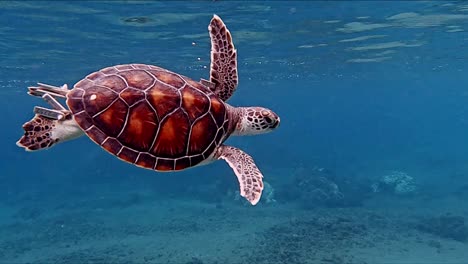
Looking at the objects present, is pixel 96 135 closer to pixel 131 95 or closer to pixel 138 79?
pixel 131 95

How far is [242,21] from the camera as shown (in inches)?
623

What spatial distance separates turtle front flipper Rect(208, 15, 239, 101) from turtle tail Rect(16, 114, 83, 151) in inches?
87.9

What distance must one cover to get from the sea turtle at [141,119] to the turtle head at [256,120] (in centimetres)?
78

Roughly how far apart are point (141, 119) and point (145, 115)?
0.07 metres

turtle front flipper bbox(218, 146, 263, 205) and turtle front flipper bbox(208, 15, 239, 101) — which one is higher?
turtle front flipper bbox(208, 15, 239, 101)

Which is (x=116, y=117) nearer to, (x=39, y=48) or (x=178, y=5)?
(x=178, y=5)

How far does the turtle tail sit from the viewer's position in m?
4.67

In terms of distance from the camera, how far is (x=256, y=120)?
637 centimetres

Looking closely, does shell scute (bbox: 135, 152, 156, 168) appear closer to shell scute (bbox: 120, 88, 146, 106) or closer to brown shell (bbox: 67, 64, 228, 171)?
brown shell (bbox: 67, 64, 228, 171)

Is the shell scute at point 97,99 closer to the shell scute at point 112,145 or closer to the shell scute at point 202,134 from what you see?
the shell scute at point 112,145

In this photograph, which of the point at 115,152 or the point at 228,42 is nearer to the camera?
the point at 115,152

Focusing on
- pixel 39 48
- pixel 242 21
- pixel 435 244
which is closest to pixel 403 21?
pixel 242 21

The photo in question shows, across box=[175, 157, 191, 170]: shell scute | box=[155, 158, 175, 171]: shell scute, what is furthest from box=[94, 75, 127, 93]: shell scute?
box=[175, 157, 191, 170]: shell scute

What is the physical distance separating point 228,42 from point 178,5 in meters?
8.06
